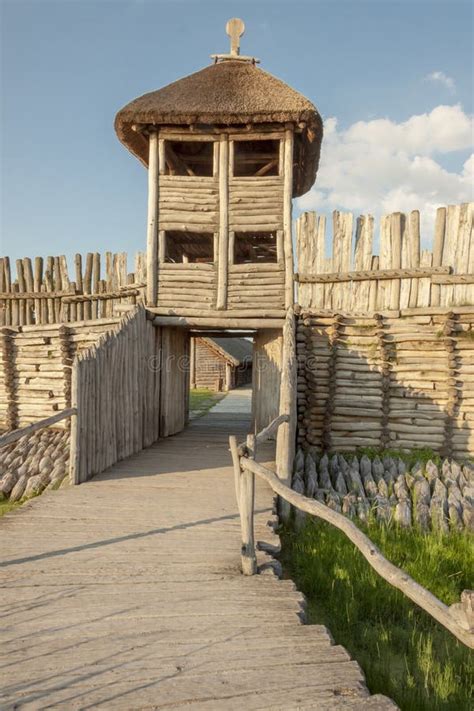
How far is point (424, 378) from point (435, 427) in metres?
1.08

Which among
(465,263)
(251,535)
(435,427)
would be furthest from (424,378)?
(251,535)

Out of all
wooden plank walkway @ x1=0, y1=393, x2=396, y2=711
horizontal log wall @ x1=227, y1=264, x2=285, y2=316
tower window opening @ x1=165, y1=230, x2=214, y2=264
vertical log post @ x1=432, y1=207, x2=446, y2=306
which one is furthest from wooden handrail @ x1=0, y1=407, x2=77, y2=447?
vertical log post @ x1=432, y1=207, x2=446, y2=306

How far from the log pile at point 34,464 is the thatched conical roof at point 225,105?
23.4 feet

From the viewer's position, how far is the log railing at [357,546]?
218cm

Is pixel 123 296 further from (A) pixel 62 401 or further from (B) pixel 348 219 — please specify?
(B) pixel 348 219

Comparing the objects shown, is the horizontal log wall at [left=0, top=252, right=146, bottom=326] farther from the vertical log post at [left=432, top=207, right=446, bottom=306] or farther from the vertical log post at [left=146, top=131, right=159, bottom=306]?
the vertical log post at [left=432, top=207, right=446, bottom=306]

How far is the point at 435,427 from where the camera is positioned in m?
10.2

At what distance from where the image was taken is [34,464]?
350 inches

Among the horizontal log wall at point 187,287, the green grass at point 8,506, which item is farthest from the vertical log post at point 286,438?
the green grass at point 8,506

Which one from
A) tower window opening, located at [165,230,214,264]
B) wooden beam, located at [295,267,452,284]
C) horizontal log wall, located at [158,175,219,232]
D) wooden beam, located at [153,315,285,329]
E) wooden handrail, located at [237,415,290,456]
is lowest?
wooden handrail, located at [237,415,290,456]

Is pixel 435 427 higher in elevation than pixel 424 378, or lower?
lower

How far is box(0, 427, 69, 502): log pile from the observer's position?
26.2 feet

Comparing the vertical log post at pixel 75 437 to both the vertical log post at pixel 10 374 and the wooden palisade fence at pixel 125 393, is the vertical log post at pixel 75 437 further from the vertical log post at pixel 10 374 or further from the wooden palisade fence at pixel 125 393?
the vertical log post at pixel 10 374

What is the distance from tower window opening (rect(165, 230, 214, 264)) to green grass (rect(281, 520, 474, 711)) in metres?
8.13
